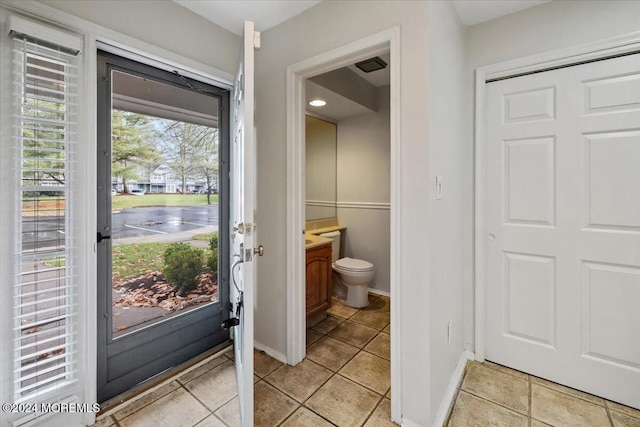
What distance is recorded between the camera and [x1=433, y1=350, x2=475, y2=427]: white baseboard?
1.51m

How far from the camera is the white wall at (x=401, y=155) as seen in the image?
1.40m

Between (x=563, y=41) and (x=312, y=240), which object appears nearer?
(x=563, y=41)

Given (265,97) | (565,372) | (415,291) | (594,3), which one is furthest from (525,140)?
(265,97)

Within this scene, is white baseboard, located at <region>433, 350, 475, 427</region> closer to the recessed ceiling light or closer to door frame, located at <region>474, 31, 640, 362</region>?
door frame, located at <region>474, 31, 640, 362</region>

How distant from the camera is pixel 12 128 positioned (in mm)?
1265

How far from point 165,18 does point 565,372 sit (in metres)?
3.41

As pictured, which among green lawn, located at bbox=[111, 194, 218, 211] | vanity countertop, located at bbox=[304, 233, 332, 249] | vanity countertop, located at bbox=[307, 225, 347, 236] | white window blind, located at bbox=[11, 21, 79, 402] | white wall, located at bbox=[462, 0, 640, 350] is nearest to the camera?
white window blind, located at bbox=[11, 21, 79, 402]

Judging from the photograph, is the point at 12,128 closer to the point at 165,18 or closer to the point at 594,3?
the point at 165,18

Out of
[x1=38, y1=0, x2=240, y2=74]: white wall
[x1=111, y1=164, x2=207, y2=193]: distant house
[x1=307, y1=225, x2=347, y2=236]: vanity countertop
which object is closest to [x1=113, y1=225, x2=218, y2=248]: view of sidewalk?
[x1=111, y1=164, x2=207, y2=193]: distant house

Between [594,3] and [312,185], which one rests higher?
[594,3]

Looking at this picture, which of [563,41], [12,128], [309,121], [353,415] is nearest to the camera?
[12,128]

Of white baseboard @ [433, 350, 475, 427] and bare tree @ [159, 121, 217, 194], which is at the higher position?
bare tree @ [159, 121, 217, 194]

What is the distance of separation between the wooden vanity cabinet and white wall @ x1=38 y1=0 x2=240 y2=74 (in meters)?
1.66

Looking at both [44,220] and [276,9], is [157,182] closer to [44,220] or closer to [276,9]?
[44,220]
